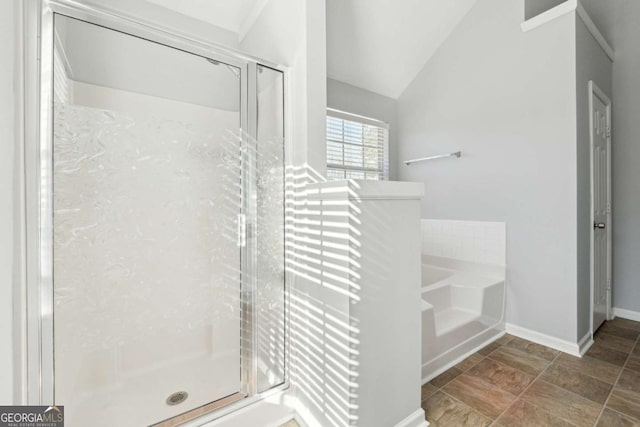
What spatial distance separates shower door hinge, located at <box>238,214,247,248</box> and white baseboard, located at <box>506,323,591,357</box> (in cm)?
225

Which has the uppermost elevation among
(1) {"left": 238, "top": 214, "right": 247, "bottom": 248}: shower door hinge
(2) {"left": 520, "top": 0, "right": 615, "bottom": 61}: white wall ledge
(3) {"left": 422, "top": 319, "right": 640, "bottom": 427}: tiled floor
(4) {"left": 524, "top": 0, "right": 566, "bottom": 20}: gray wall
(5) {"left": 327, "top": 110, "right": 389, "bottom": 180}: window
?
(4) {"left": 524, "top": 0, "right": 566, "bottom": 20}: gray wall

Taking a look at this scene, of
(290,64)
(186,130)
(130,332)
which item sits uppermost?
(290,64)

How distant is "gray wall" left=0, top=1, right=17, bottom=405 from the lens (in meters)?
0.84

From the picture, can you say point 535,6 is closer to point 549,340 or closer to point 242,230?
point 549,340

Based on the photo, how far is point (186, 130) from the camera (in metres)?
1.28

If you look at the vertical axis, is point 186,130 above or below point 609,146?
below

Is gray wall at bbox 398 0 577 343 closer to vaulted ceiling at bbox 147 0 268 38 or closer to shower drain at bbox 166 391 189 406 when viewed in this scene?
vaulted ceiling at bbox 147 0 268 38

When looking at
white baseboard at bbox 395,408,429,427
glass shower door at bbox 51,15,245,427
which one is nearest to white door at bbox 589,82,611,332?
white baseboard at bbox 395,408,429,427

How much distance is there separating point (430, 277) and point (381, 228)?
180 cm

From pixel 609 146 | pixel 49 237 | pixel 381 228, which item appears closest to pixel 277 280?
pixel 381 228

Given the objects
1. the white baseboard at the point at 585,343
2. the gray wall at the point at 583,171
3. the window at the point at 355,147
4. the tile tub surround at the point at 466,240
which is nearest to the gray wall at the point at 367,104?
the window at the point at 355,147

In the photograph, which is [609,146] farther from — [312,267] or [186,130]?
[186,130]

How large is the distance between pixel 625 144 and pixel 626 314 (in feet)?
5.01

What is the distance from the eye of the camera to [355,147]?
3.00 metres
